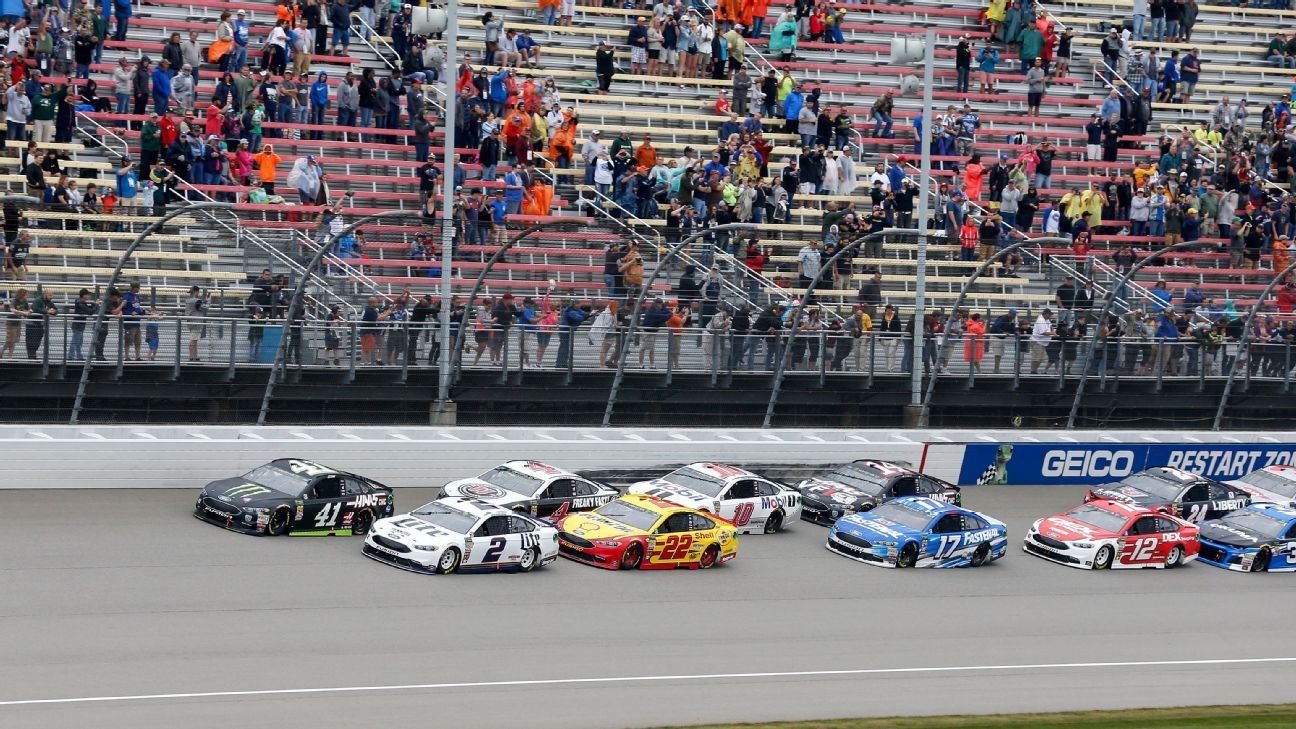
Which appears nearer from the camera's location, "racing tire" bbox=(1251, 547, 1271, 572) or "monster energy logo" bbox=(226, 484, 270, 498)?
"monster energy logo" bbox=(226, 484, 270, 498)

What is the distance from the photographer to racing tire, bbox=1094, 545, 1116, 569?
29953 millimetres

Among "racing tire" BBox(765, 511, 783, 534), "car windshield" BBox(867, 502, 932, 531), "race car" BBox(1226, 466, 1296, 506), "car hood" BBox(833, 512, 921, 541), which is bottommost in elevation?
"racing tire" BBox(765, 511, 783, 534)

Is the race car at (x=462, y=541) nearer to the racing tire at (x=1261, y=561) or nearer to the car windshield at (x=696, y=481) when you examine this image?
the car windshield at (x=696, y=481)

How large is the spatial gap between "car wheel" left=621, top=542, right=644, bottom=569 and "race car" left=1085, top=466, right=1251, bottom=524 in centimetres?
947

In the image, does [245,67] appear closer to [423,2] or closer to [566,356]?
[423,2]

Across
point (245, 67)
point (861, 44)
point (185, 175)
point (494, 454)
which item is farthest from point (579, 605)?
point (861, 44)

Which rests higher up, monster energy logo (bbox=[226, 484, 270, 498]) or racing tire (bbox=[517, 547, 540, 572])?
monster energy logo (bbox=[226, 484, 270, 498])

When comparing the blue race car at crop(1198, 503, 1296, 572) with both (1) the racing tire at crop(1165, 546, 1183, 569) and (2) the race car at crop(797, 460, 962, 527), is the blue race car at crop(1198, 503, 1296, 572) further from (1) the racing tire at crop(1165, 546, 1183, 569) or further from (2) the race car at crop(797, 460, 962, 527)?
(2) the race car at crop(797, 460, 962, 527)

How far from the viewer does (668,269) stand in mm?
32312

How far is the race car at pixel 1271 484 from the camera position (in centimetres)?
3416

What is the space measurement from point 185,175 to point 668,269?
9.54m

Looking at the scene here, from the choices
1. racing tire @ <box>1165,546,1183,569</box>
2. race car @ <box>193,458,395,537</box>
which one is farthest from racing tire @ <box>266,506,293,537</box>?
racing tire @ <box>1165,546,1183,569</box>

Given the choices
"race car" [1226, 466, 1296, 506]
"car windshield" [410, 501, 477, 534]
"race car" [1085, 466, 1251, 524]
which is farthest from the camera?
"race car" [1226, 466, 1296, 506]

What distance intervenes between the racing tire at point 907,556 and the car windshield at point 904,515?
393mm
